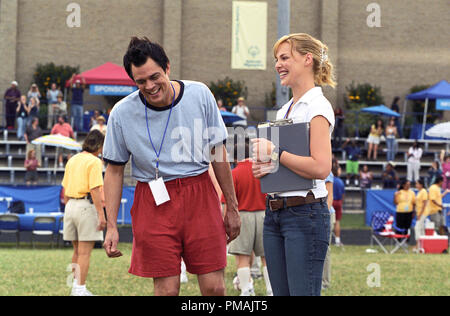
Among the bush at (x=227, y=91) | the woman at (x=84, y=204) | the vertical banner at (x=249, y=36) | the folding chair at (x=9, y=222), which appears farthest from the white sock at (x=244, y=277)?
the bush at (x=227, y=91)

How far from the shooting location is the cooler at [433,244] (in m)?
18.9

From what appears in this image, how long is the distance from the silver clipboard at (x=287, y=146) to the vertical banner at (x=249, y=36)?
11790mm

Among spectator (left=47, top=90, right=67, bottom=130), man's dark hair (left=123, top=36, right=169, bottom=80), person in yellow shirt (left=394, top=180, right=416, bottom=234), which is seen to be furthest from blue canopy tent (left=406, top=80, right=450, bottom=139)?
man's dark hair (left=123, top=36, right=169, bottom=80)

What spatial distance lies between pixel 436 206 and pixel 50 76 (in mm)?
18360

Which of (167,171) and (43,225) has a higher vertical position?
(167,171)

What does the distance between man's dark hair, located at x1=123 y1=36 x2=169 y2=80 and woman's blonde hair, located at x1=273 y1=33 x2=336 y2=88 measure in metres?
0.72

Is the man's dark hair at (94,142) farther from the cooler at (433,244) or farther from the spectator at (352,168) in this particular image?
the spectator at (352,168)

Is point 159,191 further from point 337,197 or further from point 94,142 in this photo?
point 337,197

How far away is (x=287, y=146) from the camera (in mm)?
4527

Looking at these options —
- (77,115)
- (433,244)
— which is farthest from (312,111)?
(77,115)

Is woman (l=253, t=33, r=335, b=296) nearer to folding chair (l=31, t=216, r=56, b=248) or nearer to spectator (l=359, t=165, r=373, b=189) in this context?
folding chair (l=31, t=216, r=56, b=248)

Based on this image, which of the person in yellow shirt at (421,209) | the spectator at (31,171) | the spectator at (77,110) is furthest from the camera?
the spectator at (77,110)

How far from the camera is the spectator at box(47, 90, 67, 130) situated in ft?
97.8
